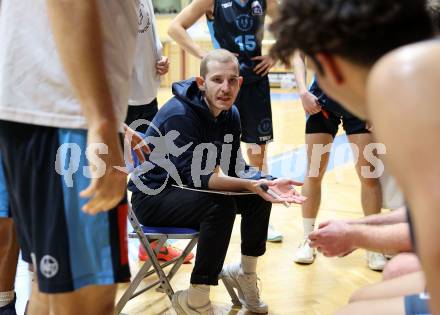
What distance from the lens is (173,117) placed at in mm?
2863

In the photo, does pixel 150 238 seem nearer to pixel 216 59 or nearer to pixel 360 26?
pixel 216 59

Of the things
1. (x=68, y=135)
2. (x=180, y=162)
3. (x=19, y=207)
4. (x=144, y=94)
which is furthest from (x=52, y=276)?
(x=144, y=94)

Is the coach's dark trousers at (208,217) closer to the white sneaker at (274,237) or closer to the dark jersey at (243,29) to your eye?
the white sneaker at (274,237)

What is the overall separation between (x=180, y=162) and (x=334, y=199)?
255 centimetres

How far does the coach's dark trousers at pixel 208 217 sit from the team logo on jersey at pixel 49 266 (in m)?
1.23

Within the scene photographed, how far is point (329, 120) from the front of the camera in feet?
11.6

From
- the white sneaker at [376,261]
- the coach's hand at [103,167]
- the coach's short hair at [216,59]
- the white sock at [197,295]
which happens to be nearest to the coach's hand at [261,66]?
the coach's short hair at [216,59]

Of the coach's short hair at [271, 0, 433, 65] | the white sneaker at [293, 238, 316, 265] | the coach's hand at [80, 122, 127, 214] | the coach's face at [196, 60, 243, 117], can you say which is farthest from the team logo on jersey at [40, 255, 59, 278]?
the white sneaker at [293, 238, 316, 265]

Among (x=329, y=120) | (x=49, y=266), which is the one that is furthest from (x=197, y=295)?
(x=329, y=120)

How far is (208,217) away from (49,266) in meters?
1.25

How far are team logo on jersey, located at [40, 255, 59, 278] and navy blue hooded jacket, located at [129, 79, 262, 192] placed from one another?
4.52 ft

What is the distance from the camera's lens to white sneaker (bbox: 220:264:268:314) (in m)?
2.88

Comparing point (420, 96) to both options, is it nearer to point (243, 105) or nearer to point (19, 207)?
point (19, 207)

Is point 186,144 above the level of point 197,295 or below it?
above
